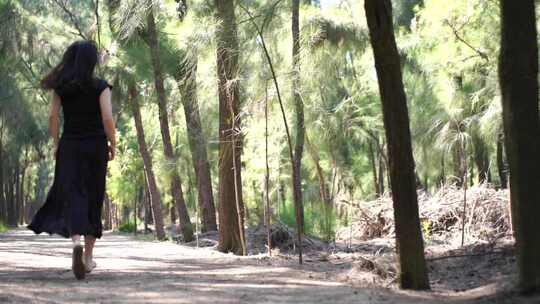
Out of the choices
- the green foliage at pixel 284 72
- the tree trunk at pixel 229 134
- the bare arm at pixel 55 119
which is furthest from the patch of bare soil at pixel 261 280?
the green foliage at pixel 284 72

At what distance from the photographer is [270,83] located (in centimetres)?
1177

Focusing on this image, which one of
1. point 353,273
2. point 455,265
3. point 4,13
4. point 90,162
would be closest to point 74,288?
point 90,162

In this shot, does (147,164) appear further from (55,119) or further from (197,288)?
(197,288)

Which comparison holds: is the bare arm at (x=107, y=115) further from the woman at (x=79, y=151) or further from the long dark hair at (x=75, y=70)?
the long dark hair at (x=75, y=70)

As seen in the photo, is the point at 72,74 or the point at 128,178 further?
the point at 128,178

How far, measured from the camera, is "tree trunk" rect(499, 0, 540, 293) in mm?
5199

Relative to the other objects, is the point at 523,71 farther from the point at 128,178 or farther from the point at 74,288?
the point at 128,178

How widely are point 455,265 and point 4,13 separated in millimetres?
17086

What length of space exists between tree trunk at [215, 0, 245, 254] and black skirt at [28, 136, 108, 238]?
4.71 meters

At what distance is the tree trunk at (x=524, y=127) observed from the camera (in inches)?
205

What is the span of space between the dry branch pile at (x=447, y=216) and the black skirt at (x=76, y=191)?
8685 millimetres

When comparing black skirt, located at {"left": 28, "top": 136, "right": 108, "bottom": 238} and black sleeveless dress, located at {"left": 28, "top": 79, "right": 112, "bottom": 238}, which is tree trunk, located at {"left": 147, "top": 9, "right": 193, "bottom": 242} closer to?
black sleeveless dress, located at {"left": 28, "top": 79, "right": 112, "bottom": 238}

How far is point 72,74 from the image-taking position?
652 centimetres

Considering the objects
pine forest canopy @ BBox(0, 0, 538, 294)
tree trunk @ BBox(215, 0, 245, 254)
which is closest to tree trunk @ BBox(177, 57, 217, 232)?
pine forest canopy @ BBox(0, 0, 538, 294)
